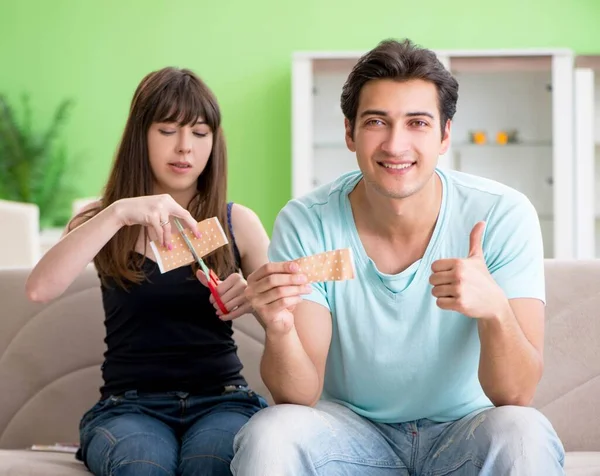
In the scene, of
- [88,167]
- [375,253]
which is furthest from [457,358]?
[88,167]

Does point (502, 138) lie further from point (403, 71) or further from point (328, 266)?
point (328, 266)

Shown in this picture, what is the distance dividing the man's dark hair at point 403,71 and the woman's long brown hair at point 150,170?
43 cm

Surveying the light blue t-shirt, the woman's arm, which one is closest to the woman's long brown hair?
the woman's arm

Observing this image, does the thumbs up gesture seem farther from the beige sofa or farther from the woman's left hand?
the beige sofa

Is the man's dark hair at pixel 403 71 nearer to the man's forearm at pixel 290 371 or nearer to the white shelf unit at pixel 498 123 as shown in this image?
the man's forearm at pixel 290 371

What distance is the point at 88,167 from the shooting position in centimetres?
698

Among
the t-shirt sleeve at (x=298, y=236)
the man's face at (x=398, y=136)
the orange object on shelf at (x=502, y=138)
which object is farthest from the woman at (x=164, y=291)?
the orange object on shelf at (x=502, y=138)

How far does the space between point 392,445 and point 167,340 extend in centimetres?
60

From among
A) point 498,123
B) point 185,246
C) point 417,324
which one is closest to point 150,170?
point 185,246

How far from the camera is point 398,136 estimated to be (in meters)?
1.99

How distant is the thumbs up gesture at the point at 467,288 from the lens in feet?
5.68

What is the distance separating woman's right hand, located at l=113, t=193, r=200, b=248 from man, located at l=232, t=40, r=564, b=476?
22 centimetres

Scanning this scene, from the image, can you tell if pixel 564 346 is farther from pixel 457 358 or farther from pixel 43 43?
pixel 43 43

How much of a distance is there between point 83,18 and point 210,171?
495 cm
